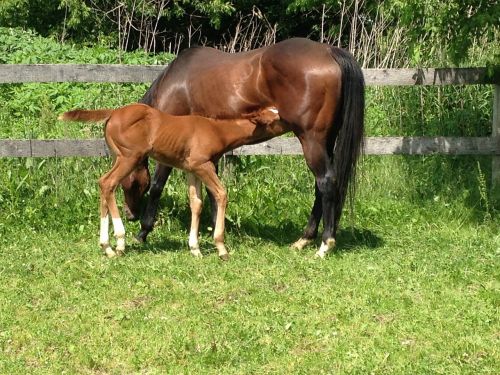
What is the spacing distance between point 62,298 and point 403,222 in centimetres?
387

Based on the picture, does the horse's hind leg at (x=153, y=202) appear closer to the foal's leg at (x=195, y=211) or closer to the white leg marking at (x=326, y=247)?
the foal's leg at (x=195, y=211)

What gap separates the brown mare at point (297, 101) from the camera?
287 inches

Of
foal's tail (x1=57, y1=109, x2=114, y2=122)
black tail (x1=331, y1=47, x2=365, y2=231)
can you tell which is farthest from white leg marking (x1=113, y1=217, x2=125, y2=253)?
black tail (x1=331, y1=47, x2=365, y2=231)

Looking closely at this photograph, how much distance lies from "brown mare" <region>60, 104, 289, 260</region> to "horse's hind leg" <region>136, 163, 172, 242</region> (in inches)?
27.0

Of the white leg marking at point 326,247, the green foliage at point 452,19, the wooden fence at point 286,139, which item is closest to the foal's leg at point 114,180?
the wooden fence at point 286,139

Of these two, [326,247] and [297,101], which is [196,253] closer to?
[326,247]

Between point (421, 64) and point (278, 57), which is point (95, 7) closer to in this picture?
point (421, 64)

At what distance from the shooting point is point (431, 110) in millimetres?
10055

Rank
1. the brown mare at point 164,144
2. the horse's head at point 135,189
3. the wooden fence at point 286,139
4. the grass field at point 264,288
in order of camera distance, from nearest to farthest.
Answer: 1. the grass field at point 264,288
2. the brown mare at point 164,144
3. the horse's head at point 135,189
4. the wooden fence at point 286,139

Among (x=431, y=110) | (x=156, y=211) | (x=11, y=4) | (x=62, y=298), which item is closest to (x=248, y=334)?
(x=62, y=298)

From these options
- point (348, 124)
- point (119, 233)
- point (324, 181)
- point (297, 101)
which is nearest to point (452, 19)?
point (348, 124)

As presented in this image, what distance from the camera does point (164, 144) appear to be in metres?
7.05

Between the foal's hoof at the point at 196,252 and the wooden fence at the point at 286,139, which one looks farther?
the wooden fence at the point at 286,139

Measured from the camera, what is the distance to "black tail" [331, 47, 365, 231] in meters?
7.28
